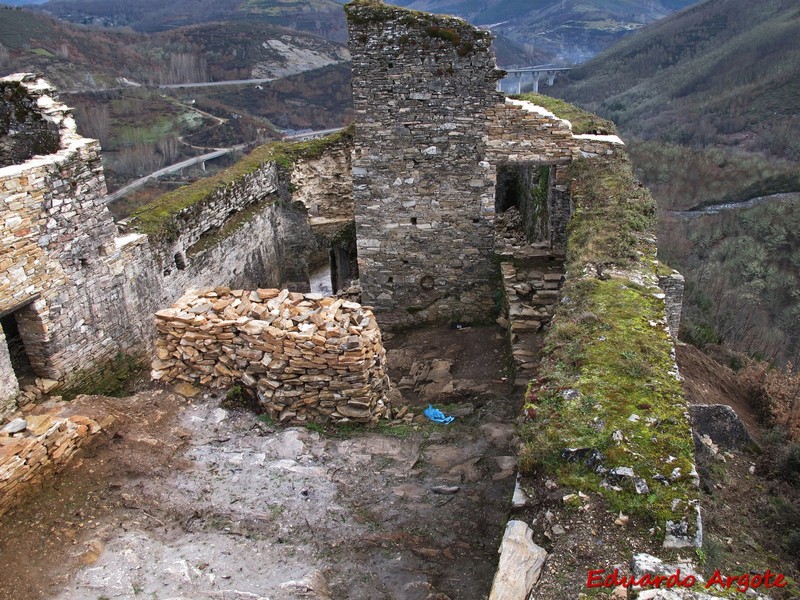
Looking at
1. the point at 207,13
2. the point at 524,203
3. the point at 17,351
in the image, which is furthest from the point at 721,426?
the point at 207,13

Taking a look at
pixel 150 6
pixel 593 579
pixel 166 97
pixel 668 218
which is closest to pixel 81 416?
pixel 593 579

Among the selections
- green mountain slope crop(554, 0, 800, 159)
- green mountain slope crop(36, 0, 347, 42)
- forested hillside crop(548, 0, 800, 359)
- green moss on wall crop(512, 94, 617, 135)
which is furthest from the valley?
green mountain slope crop(36, 0, 347, 42)

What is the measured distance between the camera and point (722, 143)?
159 feet

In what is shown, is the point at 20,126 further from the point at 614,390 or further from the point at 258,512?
the point at 614,390

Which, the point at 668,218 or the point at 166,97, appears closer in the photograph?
the point at 668,218

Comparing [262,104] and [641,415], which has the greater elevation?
[641,415]

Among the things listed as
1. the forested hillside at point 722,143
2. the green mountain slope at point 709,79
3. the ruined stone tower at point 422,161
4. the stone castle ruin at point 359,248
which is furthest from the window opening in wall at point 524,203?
the green mountain slope at point 709,79

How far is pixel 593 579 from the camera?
3672mm

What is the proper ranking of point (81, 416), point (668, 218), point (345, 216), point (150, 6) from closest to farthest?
1. point (81, 416)
2. point (345, 216)
3. point (668, 218)
4. point (150, 6)

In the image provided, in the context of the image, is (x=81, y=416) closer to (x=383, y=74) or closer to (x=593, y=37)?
(x=383, y=74)

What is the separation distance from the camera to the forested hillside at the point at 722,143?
24.5 metres

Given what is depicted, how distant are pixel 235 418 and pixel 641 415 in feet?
13.8

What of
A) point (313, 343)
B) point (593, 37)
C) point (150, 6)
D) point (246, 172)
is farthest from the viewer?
point (150, 6)

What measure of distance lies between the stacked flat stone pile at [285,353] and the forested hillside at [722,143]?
11906 millimetres
